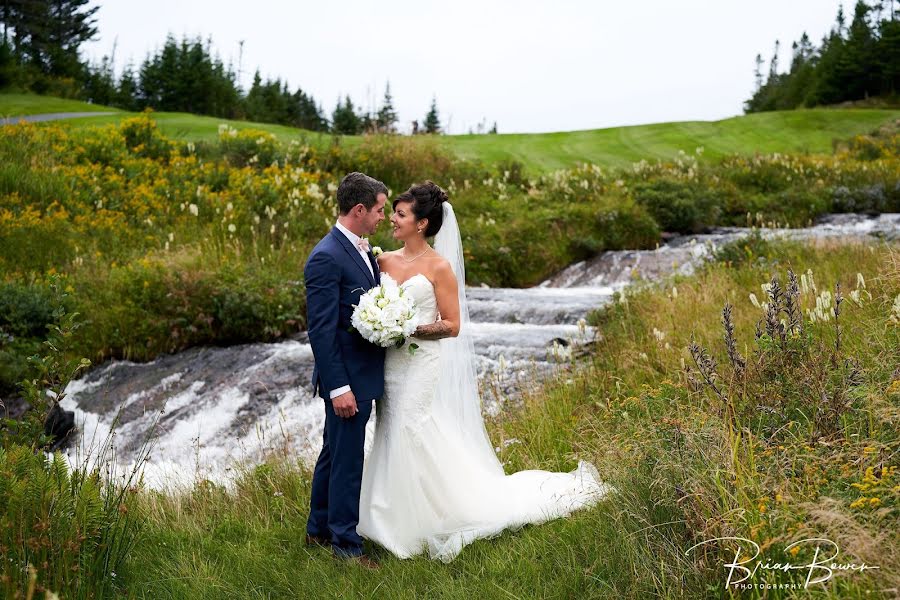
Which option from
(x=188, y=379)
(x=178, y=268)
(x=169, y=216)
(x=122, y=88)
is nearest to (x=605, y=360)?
(x=188, y=379)

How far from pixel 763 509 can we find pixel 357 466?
246cm

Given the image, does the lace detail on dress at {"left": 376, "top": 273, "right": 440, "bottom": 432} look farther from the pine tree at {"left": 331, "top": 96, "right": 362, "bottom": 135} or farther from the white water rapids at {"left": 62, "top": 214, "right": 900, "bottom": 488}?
the pine tree at {"left": 331, "top": 96, "right": 362, "bottom": 135}

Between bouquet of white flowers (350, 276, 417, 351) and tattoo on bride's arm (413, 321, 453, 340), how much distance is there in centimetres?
30

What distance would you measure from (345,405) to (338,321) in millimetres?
531

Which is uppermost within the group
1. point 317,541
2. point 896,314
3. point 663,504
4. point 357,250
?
point 357,250

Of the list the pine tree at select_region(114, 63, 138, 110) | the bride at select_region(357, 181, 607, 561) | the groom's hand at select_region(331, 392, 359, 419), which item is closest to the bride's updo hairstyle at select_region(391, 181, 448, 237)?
the bride at select_region(357, 181, 607, 561)

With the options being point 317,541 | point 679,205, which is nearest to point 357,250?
point 317,541

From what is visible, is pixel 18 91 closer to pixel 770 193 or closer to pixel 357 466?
pixel 770 193

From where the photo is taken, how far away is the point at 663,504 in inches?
157

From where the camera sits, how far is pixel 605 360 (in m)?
7.77

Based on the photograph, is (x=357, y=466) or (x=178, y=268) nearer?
(x=357, y=466)

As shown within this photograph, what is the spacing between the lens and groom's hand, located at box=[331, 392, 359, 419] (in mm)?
4719

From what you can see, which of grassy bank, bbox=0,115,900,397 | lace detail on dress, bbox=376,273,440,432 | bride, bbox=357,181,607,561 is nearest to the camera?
bride, bbox=357,181,607,561

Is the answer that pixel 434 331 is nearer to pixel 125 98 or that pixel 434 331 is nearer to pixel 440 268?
pixel 440 268
